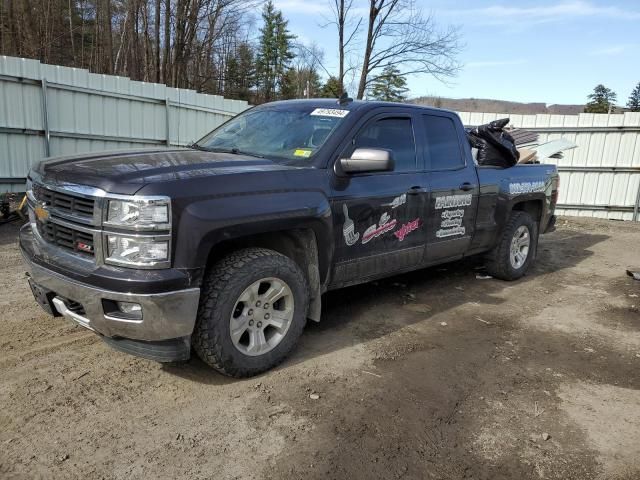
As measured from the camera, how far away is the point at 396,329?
441 cm

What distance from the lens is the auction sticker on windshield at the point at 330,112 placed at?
4082 millimetres

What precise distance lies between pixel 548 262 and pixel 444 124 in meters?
3.79

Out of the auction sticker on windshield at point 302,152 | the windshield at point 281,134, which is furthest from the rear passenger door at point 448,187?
the auction sticker on windshield at point 302,152

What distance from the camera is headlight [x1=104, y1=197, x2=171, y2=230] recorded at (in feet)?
8.79

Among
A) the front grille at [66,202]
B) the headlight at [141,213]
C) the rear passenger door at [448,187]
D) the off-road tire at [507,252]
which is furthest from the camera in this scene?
→ the off-road tire at [507,252]

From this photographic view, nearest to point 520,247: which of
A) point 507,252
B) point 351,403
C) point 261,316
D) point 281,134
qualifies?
point 507,252

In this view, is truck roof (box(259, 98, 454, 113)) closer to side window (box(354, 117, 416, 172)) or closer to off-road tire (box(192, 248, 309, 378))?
side window (box(354, 117, 416, 172))

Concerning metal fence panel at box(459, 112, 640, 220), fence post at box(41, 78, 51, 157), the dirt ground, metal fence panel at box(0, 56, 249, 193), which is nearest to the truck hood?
the dirt ground

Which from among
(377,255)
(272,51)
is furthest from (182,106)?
(272,51)

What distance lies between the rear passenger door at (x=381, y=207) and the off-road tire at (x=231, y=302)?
65 cm

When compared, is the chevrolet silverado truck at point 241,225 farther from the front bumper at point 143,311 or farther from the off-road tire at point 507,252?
the off-road tire at point 507,252

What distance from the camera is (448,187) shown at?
4848mm

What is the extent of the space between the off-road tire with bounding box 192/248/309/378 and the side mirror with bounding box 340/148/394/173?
0.85 meters

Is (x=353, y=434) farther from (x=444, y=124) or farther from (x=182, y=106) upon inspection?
(x=182, y=106)
